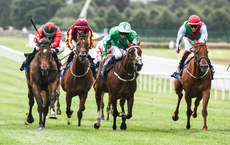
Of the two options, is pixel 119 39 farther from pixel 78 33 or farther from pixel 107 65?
pixel 78 33

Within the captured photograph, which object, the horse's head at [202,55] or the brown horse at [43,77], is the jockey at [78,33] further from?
the horse's head at [202,55]

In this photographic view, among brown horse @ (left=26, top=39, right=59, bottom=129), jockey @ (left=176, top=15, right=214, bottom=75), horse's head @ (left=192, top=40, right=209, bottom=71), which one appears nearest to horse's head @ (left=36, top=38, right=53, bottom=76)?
brown horse @ (left=26, top=39, right=59, bottom=129)

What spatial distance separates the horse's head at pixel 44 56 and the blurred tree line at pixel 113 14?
58.1 m

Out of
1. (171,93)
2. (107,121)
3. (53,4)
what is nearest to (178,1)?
(53,4)

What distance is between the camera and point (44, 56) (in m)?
11.0

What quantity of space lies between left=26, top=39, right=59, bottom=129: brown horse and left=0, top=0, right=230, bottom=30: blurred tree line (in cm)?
5778

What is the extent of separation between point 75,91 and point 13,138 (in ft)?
9.59

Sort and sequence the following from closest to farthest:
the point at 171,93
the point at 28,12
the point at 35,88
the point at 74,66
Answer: the point at 35,88 → the point at 74,66 → the point at 171,93 → the point at 28,12

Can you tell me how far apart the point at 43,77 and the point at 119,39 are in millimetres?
1886

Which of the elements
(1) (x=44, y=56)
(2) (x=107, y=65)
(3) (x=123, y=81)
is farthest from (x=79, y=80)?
(1) (x=44, y=56)

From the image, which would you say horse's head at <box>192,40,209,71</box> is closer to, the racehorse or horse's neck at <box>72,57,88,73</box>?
the racehorse

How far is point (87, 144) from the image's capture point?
9.21 meters

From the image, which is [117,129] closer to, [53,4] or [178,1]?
[53,4]

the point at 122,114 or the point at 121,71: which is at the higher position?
the point at 121,71
